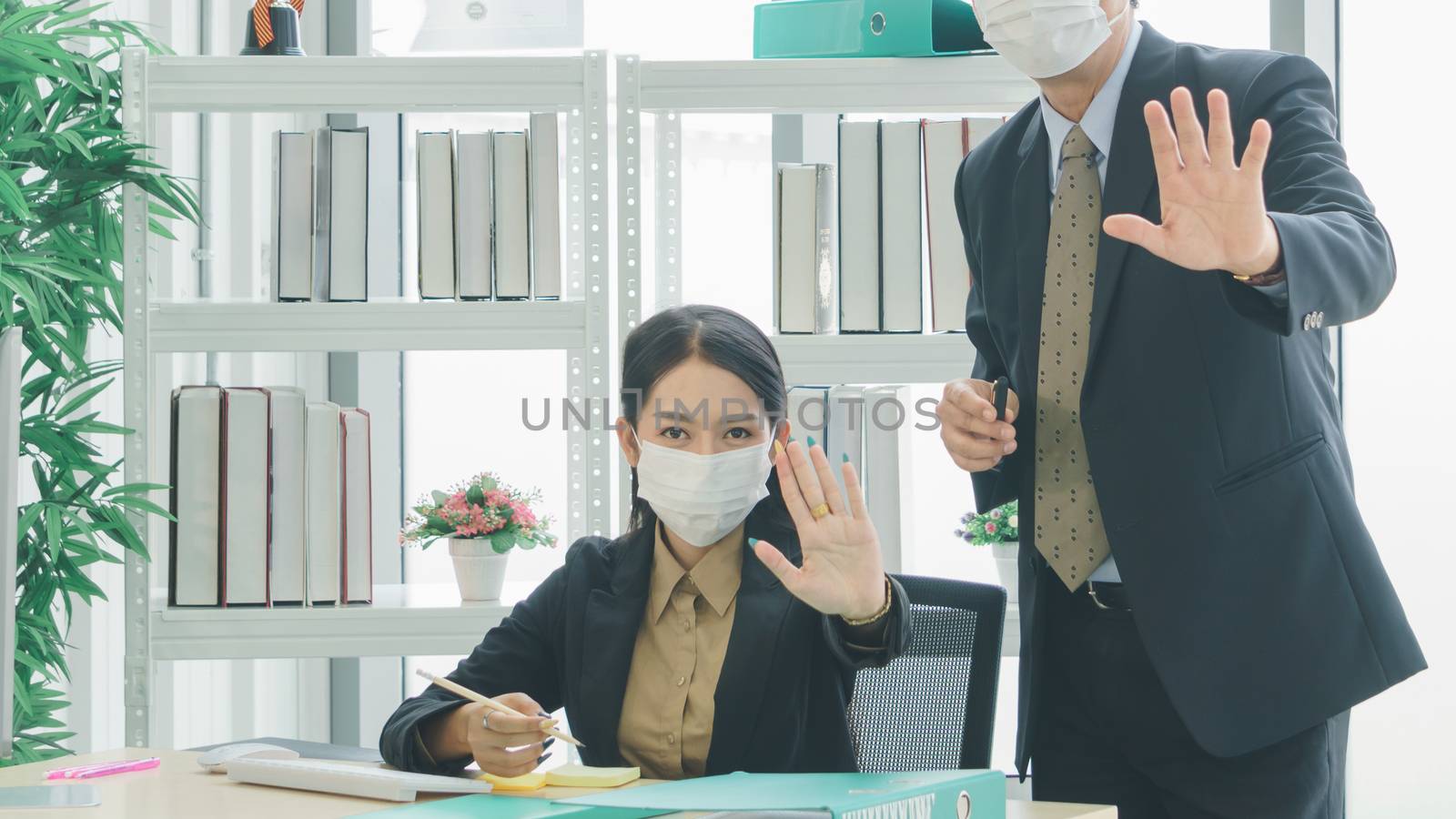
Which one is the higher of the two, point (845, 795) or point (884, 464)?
point (884, 464)

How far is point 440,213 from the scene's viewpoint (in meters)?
2.08

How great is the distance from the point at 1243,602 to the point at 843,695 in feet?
1.42

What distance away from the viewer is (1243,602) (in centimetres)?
122

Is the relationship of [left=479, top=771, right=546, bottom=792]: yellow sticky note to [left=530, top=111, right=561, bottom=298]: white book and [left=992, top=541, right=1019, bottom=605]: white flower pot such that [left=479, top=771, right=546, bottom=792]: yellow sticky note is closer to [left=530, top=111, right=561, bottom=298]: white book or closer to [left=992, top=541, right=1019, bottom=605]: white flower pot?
[left=530, top=111, right=561, bottom=298]: white book

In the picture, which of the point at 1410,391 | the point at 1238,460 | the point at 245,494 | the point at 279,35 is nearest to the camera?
the point at 1238,460

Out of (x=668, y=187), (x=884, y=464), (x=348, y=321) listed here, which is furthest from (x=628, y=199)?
(x=884, y=464)

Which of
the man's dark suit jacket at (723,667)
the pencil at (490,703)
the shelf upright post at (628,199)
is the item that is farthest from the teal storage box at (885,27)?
the pencil at (490,703)

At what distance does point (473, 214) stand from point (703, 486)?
0.90 metres

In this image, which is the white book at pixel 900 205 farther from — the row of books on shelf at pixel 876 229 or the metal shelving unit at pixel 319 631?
the metal shelving unit at pixel 319 631

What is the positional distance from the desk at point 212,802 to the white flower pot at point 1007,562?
1102 millimetres

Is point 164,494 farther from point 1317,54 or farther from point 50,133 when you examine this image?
point 1317,54

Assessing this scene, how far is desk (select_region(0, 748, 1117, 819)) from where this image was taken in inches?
40.8

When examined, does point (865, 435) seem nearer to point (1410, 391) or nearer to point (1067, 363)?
point (1067, 363)

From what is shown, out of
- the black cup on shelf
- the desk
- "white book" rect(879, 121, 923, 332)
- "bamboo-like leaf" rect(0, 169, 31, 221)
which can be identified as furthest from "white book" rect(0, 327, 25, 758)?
"white book" rect(879, 121, 923, 332)
